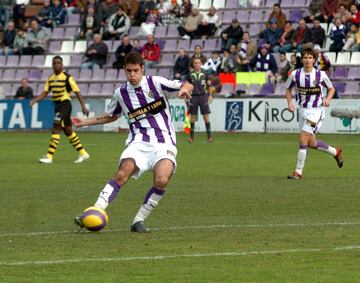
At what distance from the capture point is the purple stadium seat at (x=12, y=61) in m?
43.8

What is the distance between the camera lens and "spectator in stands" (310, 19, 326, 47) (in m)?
36.0

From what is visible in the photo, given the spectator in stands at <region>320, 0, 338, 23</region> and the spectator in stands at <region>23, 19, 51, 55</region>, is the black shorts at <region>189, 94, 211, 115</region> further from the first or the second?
the spectator in stands at <region>23, 19, 51, 55</region>

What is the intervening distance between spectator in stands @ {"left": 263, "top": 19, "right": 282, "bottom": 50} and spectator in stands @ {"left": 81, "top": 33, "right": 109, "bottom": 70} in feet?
21.4

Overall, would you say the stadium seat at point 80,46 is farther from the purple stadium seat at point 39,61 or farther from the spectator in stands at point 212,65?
the spectator in stands at point 212,65

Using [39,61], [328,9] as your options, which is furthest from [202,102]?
[39,61]

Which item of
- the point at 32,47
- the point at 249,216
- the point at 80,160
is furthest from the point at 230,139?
the point at 249,216

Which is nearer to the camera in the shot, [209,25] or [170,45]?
[209,25]

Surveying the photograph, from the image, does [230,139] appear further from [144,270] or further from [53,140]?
[144,270]

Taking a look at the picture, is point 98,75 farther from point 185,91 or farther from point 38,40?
point 185,91

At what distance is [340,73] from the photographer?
3634 cm

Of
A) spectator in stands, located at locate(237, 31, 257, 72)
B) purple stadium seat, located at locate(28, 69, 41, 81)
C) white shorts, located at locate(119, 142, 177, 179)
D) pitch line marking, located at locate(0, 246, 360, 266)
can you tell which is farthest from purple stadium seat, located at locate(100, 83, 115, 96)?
pitch line marking, located at locate(0, 246, 360, 266)

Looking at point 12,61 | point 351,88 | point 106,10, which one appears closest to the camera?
point 351,88

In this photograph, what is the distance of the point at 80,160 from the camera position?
25.0 meters

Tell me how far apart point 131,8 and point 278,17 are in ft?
22.8
